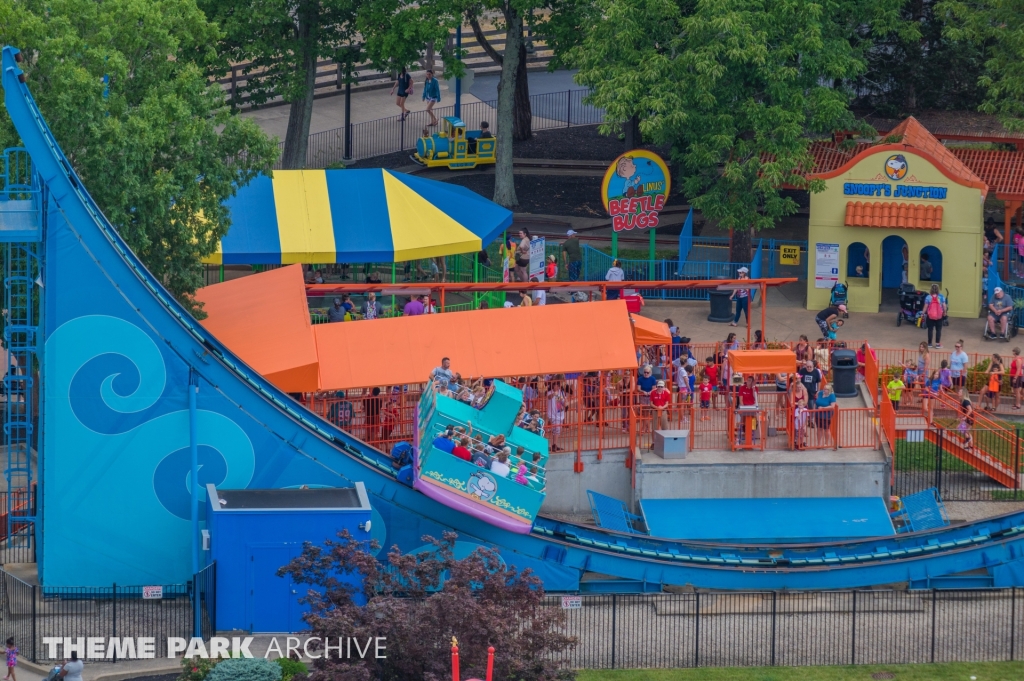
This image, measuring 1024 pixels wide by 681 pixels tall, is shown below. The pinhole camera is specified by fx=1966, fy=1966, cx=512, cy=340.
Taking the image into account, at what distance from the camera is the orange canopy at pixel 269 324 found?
36969 mm

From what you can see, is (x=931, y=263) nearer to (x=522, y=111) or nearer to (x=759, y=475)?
(x=759, y=475)

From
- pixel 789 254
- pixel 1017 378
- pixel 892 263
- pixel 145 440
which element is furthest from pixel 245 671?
pixel 892 263

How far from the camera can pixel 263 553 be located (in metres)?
32.7

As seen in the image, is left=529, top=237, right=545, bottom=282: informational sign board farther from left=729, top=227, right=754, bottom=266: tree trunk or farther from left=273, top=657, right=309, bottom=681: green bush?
left=273, top=657, right=309, bottom=681: green bush

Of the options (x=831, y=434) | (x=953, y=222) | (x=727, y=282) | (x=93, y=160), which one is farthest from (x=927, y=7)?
(x=93, y=160)

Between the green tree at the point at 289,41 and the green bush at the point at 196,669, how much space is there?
23814 millimetres

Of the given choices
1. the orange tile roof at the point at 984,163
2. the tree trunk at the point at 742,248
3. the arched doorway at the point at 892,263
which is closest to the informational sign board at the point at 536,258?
the tree trunk at the point at 742,248

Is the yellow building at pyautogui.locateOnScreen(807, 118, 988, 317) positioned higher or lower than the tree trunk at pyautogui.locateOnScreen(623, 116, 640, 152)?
lower

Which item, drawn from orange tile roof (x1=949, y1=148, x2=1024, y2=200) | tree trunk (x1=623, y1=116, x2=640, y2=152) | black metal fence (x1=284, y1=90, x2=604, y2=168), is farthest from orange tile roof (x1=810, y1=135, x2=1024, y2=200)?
black metal fence (x1=284, y1=90, x2=604, y2=168)

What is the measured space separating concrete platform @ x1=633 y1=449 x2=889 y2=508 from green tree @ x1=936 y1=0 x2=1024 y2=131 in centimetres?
1531

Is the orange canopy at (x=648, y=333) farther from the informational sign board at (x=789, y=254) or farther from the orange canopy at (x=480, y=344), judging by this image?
the informational sign board at (x=789, y=254)

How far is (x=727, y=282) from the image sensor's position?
42562 mm

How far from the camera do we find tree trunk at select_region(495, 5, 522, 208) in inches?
2138

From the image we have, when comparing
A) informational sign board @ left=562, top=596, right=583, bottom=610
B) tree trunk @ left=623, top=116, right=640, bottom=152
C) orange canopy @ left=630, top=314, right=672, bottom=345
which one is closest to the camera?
informational sign board @ left=562, top=596, right=583, bottom=610
